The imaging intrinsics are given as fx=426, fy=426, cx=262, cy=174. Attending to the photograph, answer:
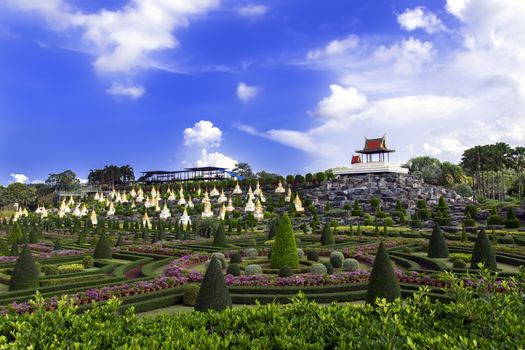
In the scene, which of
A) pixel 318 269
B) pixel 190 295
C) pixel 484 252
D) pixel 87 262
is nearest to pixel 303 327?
pixel 190 295

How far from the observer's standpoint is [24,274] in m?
21.8

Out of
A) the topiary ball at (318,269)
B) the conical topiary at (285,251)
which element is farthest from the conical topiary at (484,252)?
the conical topiary at (285,251)

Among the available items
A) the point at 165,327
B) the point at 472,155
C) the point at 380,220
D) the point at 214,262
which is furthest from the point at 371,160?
the point at 165,327

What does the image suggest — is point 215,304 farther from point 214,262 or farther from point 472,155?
point 472,155

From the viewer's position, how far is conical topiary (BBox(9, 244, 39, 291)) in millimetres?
21703

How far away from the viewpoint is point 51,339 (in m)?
7.75

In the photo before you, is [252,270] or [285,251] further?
[285,251]

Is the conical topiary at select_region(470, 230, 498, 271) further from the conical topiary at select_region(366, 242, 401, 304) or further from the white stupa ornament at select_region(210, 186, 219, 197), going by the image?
the white stupa ornament at select_region(210, 186, 219, 197)

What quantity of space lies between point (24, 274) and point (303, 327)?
62.3 feet

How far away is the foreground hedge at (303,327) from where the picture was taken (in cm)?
706

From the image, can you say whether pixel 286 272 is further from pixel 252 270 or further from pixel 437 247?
pixel 437 247

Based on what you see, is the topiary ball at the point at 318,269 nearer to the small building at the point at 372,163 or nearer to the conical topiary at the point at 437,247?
the conical topiary at the point at 437,247

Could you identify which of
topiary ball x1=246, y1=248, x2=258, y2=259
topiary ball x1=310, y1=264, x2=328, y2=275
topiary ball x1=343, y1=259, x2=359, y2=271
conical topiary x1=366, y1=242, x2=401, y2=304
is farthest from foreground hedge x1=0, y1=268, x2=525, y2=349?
topiary ball x1=246, y1=248, x2=258, y2=259

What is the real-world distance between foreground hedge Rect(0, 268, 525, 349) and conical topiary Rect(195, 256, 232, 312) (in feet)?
16.6
